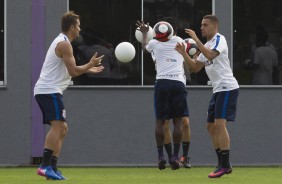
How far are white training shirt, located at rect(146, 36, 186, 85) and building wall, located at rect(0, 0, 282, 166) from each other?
11.2 ft

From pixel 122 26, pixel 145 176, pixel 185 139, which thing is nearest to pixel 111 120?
pixel 122 26

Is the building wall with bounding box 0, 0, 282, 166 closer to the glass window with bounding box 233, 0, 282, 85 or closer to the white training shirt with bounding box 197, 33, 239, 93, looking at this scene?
the glass window with bounding box 233, 0, 282, 85

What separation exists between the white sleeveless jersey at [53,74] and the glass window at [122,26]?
5267mm

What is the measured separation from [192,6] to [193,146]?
2392 millimetres

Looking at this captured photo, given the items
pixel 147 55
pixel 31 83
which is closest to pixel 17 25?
pixel 31 83

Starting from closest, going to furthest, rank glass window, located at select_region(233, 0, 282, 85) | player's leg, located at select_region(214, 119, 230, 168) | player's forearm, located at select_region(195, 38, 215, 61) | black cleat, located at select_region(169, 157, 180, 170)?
player's forearm, located at select_region(195, 38, 215, 61)
player's leg, located at select_region(214, 119, 230, 168)
black cleat, located at select_region(169, 157, 180, 170)
glass window, located at select_region(233, 0, 282, 85)

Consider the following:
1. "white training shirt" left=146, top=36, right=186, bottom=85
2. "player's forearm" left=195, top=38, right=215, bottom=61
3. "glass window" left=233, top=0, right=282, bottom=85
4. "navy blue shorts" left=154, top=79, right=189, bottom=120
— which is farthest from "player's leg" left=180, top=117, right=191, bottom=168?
"glass window" left=233, top=0, right=282, bottom=85

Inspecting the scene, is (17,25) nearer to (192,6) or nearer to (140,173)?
(192,6)

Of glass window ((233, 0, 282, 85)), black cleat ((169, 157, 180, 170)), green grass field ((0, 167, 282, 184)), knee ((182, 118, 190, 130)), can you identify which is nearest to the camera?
green grass field ((0, 167, 282, 184))

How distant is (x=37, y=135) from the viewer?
17859mm

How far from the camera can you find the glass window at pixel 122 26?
58.9 feet

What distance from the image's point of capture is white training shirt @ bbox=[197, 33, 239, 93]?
519 inches

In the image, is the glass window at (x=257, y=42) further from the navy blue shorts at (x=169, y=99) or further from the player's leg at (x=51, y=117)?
the player's leg at (x=51, y=117)

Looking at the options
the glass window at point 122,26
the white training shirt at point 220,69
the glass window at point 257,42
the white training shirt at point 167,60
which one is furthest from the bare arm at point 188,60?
the glass window at point 257,42
